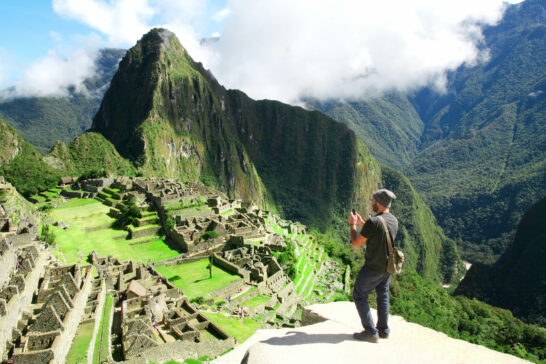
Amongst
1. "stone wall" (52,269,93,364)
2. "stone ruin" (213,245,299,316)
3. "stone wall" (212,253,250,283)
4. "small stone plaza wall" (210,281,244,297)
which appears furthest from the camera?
"stone wall" (212,253,250,283)

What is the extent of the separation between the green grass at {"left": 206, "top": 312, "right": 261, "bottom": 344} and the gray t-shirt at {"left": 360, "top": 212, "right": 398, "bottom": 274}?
42.5 ft

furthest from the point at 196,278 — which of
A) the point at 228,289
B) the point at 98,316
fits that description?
the point at 98,316

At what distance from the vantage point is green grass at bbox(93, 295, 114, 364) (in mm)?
14681

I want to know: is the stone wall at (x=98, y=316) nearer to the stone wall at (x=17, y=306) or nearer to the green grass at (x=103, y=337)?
the green grass at (x=103, y=337)

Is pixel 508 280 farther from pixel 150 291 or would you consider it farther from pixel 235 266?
pixel 150 291

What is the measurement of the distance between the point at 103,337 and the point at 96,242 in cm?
1989

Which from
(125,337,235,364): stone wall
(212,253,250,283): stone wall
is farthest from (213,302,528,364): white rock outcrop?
(212,253,250,283): stone wall

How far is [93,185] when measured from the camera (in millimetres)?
55594

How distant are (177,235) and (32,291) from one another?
17.1 m

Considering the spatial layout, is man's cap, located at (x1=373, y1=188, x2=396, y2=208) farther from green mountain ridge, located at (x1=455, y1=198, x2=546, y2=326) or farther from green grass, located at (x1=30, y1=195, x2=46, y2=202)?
green mountain ridge, located at (x1=455, y1=198, x2=546, y2=326)

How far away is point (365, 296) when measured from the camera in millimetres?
7547

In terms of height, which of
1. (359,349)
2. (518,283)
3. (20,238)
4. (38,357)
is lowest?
(518,283)

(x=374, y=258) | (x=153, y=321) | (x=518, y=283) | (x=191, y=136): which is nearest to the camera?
(x=374, y=258)

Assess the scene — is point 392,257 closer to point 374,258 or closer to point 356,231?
point 374,258
